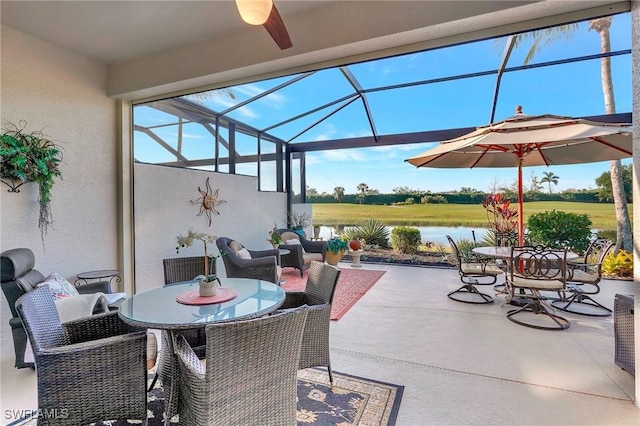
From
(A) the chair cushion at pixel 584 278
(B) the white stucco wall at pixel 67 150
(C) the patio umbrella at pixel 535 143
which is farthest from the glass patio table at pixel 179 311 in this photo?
(A) the chair cushion at pixel 584 278


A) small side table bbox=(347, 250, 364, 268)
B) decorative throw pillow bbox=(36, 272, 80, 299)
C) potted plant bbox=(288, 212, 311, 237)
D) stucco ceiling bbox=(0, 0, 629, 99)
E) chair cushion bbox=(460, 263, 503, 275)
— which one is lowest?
small side table bbox=(347, 250, 364, 268)

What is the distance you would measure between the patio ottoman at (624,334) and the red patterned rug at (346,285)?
2.58 m

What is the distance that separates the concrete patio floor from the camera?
78.9 inches

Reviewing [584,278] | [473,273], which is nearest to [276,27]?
[473,273]

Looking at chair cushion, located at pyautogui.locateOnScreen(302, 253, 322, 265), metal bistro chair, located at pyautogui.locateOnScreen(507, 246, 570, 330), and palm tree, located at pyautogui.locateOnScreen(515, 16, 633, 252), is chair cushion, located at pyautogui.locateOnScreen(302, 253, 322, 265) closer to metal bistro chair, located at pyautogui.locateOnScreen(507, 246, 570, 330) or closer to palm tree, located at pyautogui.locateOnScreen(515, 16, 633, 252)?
metal bistro chair, located at pyautogui.locateOnScreen(507, 246, 570, 330)

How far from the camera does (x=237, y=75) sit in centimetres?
329

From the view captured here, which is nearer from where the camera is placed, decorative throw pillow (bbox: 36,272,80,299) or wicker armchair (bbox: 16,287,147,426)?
wicker armchair (bbox: 16,287,147,426)

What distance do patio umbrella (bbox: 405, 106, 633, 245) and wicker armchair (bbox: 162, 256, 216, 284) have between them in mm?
3101

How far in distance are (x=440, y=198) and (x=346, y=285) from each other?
377cm

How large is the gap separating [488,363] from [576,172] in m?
5.54

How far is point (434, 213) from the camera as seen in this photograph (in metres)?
7.51

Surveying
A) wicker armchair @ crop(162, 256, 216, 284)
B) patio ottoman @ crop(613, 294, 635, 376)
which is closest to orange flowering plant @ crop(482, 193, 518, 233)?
patio ottoman @ crop(613, 294, 635, 376)

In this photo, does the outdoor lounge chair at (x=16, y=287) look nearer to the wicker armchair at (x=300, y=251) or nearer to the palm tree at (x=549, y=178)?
the wicker armchair at (x=300, y=251)

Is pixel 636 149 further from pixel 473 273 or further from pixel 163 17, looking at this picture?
pixel 163 17
